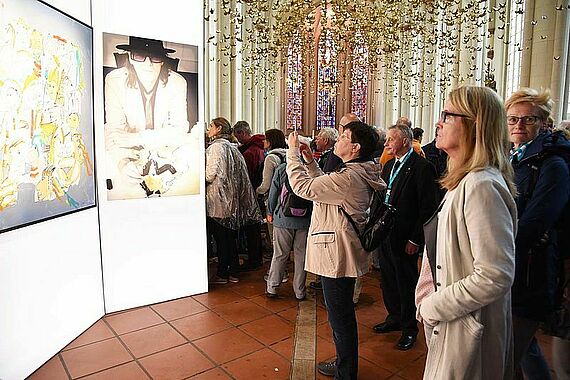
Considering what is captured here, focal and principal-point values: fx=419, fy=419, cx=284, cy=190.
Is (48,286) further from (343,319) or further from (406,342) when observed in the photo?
(406,342)

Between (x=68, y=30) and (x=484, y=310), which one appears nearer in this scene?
(x=484, y=310)

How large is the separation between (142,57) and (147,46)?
113mm

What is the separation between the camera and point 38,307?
9.35 feet

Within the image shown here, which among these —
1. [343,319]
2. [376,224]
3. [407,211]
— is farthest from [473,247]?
[407,211]

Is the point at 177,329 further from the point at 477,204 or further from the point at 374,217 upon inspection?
the point at 477,204

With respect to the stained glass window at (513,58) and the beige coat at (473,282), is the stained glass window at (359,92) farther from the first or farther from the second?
the beige coat at (473,282)

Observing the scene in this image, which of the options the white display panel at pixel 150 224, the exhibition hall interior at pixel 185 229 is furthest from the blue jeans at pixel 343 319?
the white display panel at pixel 150 224

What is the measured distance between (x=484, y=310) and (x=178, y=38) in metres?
3.52

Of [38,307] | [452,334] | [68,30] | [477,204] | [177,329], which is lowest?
[177,329]

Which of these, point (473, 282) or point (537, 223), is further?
point (537, 223)

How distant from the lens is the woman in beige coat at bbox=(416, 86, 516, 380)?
4.40ft

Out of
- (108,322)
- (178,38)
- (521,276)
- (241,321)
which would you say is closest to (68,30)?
(178,38)

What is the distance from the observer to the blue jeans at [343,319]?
96.9 inches

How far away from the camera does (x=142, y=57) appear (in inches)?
146
